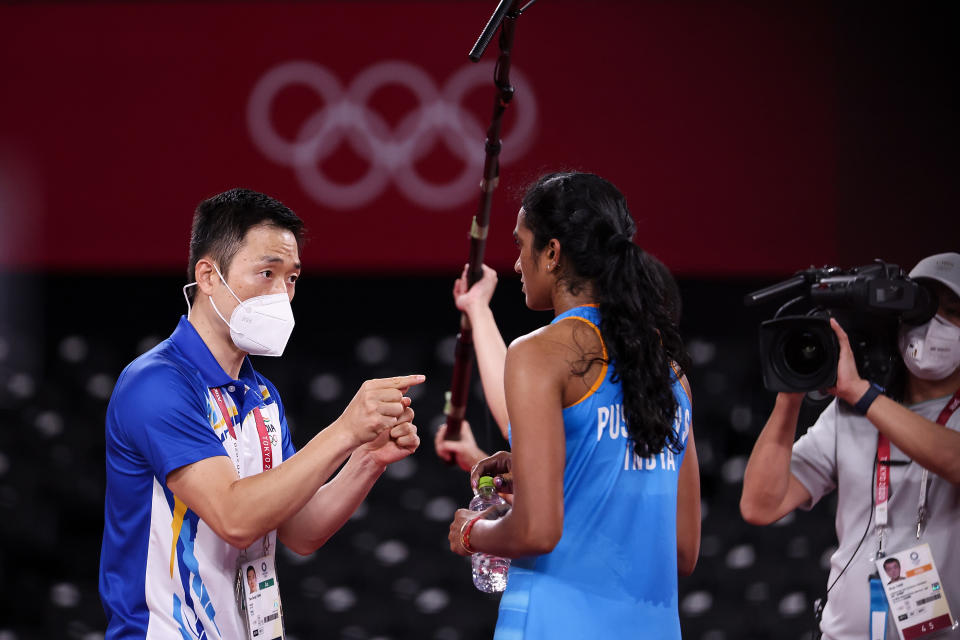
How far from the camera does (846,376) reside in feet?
6.95

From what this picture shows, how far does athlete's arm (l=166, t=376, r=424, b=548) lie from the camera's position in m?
1.63

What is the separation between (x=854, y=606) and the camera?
214 cm

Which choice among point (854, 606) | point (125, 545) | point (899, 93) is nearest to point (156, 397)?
point (125, 545)

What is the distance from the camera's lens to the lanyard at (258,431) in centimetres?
184

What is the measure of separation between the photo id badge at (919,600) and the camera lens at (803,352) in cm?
46

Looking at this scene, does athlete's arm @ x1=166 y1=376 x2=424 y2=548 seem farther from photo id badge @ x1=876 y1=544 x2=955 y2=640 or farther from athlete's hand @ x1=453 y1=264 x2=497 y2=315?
photo id badge @ x1=876 y1=544 x2=955 y2=640

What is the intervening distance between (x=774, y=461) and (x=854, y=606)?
1.19ft

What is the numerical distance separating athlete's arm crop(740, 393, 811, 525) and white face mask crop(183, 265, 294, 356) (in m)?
1.15

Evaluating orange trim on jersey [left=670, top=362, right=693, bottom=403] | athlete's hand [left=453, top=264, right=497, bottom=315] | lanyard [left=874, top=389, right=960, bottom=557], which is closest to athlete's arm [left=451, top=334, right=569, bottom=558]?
orange trim on jersey [left=670, top=362, right=693, bottom=403]

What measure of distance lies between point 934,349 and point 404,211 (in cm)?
213

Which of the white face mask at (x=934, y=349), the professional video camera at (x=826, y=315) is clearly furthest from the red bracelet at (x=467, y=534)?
the white face mask at (x=934, y=349)

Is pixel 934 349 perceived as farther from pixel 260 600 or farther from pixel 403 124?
pixel 403 124

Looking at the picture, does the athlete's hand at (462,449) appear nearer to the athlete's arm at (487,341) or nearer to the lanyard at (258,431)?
the athlete's arm at (487,341)

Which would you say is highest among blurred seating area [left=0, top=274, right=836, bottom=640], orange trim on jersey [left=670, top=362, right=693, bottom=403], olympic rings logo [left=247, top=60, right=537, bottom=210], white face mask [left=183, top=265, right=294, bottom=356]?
olympic rings logo [left=247, top=60, right=537, bottom=210]
